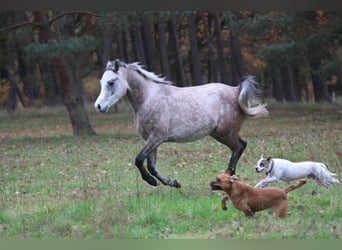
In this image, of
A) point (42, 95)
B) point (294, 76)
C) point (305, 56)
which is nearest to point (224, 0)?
point (305, 56)

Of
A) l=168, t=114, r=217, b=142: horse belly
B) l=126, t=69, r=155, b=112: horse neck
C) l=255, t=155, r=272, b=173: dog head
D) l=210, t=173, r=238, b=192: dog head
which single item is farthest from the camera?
l=168, t=114, r=217, b=142: horse belly

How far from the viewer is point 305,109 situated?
22906 millimetres

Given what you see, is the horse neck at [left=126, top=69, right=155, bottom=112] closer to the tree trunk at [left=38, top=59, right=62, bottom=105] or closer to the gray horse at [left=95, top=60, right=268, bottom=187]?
the gray horse at [left=95, top=60, right=268, bottom=187]

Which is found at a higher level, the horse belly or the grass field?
the horse belly

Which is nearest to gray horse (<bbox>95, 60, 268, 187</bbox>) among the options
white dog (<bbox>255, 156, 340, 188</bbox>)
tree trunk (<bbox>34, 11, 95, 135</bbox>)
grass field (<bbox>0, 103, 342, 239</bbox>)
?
grass field (<bbox>0, 103, 342, 239</bbox>)

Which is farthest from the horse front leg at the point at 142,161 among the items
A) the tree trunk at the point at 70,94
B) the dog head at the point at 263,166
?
the tree trunk at the point at 70,94

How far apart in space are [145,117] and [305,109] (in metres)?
15.4

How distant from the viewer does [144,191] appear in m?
8.47

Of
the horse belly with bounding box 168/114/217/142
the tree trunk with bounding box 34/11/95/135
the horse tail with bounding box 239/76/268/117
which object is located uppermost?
the horse tail with bounding box 239/76/268/117

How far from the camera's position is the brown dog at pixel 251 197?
651cm

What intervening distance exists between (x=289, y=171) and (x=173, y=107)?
1.75 meters

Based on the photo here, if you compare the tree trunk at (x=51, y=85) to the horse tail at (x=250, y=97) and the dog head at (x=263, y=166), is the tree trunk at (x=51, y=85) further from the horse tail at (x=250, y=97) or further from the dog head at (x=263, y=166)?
the dog head at (x=263, y=166)

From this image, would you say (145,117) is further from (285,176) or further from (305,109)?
(305,109)

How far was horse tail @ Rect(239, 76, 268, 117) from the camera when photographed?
8.73 meters
